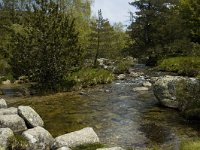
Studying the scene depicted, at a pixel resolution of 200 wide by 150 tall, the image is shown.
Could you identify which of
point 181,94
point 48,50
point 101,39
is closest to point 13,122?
point 181,94

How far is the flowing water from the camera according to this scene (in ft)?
51.3

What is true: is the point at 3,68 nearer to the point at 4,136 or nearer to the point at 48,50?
the point at 48,50

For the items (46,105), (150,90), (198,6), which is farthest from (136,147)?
(198,6)

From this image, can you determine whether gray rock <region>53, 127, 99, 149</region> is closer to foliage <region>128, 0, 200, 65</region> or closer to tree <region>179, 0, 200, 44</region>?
foliage <region>128, 0, 200, 65</region>

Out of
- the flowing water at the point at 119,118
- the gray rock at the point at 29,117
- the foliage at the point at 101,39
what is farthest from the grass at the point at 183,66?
the gray rock at the point at 29,117

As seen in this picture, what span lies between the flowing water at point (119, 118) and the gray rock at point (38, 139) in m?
1.80

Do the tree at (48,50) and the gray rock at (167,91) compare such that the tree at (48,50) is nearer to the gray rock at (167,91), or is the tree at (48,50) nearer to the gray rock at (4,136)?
the gray rock at (167,91)

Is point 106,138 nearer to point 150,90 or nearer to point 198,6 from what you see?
point 150,90

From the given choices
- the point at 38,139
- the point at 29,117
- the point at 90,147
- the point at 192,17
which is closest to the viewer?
the point at 90,147

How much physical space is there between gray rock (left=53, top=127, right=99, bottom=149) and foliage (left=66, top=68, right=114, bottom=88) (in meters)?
15.4

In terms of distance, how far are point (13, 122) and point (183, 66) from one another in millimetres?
27013

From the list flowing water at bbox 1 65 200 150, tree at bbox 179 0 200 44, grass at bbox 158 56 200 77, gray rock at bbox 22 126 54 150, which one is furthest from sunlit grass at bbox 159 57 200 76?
gray rock at bbox 22 126 54 150

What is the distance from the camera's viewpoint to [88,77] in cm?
3200

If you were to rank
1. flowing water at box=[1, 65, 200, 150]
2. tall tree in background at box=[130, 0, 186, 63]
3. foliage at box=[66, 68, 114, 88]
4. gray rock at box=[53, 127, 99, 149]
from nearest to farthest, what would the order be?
gray rock at box=[53, 127, 99, 149] → flowing water at box=[1, 65, 200, 150] → foliage at box=[66, 68, 114, 88] → tall tree in background at box=[130, 0, 186, 63]
